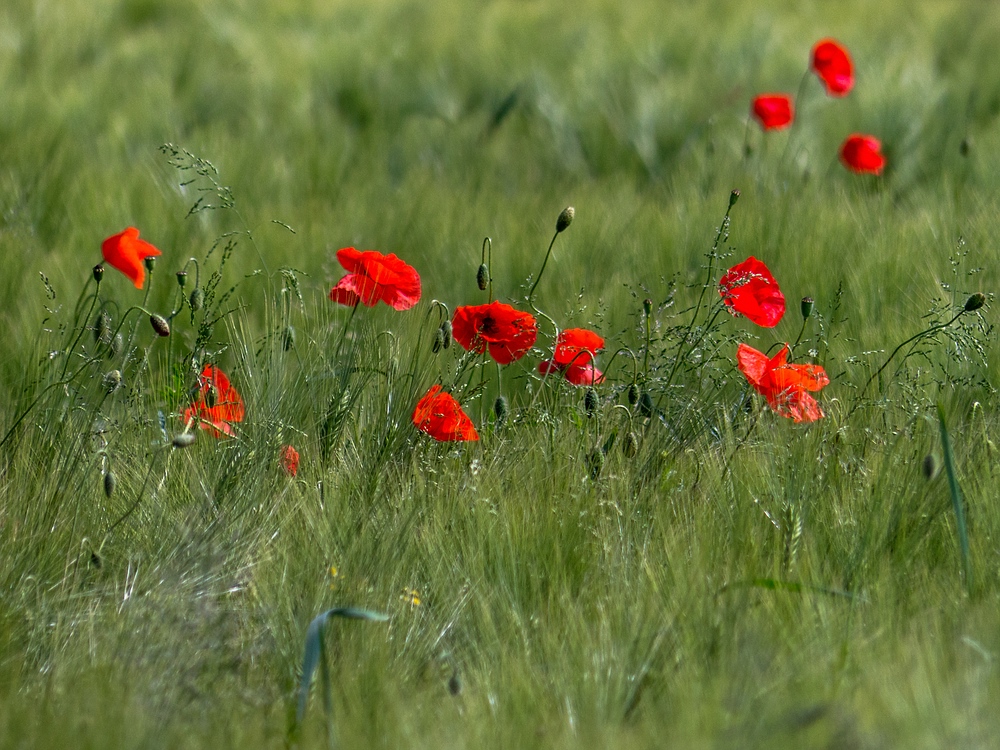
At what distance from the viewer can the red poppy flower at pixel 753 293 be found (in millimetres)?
1585

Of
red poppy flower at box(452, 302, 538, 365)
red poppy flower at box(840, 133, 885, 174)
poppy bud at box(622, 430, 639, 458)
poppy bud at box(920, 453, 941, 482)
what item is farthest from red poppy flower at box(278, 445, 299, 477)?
red poppy flower at box(840, 133, 885, 174)

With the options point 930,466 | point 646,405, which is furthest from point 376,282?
point 930,466

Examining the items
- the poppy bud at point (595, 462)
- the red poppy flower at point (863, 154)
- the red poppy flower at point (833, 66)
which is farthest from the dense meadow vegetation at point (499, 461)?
the red poppy flower at point (833, 66)

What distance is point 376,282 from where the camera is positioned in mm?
1640

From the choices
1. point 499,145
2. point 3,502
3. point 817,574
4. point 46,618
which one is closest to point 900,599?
point 817,574

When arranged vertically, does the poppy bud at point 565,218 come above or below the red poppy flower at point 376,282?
above

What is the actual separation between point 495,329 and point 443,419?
16 cm

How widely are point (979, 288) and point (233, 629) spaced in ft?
3.87

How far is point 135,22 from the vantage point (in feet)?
15.6

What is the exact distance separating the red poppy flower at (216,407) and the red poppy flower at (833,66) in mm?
1892

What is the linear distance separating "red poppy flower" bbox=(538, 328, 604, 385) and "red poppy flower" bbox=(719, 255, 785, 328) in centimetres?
18

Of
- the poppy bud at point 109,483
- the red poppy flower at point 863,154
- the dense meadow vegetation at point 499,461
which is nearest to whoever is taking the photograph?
the dense meadow vegetation at point 499,461

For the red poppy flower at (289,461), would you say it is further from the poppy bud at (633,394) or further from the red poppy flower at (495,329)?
the poppy bud at (633,394)

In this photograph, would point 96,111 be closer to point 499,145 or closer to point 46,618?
point 499,145
